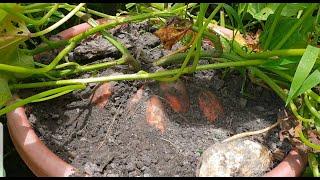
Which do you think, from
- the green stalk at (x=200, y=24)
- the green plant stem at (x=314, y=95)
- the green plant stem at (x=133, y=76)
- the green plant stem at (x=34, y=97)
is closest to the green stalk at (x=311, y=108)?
the green plant stem at (x=314, y=95)

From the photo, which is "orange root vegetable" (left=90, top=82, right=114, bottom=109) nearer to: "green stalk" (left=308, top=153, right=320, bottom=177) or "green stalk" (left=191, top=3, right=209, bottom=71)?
"green stalk" (left=191, top=3, right=209, bottom=71)

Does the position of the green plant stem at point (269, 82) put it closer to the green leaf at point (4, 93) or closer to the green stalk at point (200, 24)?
the green stalk at point (200, 24)

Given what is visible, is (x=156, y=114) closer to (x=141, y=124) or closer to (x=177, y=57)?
(x=141, y=124)

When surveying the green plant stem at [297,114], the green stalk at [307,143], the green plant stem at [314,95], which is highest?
the green plant stem at [314,95]

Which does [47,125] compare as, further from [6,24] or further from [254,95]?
[254,95]

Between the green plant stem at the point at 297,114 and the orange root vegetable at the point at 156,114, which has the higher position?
the green plant stem at the point at 297,114

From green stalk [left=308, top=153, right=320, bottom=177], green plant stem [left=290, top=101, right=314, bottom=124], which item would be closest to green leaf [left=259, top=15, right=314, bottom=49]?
green plant stem [left=290, top=101, right=314, bottom=124]
